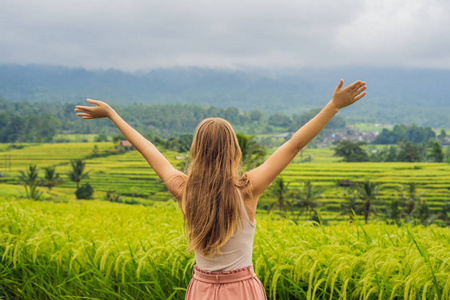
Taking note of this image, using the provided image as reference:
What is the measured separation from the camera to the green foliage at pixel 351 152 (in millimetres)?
93438

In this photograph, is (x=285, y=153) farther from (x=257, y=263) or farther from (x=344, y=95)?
(x=257, y=263)

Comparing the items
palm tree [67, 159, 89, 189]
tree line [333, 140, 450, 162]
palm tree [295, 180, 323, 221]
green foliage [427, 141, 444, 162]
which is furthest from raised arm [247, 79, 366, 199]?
green foliage [427, 141, 444, 162]

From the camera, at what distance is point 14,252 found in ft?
11.4

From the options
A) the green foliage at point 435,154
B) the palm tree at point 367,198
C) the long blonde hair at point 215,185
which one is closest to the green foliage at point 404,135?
the green foliage at point 435,154

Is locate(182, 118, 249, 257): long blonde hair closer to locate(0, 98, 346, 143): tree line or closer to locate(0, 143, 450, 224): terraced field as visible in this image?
locate(0, 143, 450, 224): terraced field

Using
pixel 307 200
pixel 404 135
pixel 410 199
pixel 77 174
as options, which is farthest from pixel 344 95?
pixel 404 135

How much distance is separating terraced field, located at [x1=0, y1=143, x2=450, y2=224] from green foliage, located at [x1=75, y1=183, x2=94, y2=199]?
2.21m

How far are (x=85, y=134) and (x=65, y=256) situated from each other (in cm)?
13202

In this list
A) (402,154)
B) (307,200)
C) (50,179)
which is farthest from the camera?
(402,154)

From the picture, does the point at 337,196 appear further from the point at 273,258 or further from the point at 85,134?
the point at 85,134

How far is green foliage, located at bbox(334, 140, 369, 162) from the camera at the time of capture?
9344 centimetres

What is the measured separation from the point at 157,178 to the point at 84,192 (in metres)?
14.3

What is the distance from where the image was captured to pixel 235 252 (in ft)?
6.08

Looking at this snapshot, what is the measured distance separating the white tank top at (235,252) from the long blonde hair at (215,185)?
0.11 feet
